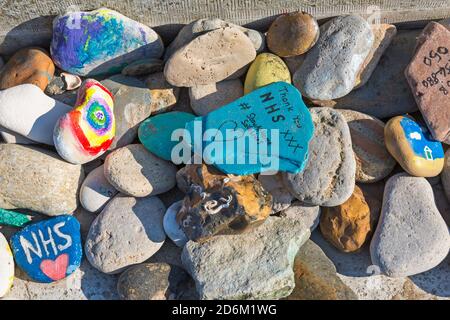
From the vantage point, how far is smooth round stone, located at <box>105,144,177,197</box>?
2529mm

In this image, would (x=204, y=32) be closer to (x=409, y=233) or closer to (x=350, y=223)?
(x=350, y=223)

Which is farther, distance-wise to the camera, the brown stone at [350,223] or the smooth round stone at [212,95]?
the smooth round stone at [212,95]

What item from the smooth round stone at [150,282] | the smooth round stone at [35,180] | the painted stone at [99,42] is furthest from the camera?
the painted stone at [99,42]

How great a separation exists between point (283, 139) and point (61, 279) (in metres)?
1.35

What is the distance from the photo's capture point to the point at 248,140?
242 cm

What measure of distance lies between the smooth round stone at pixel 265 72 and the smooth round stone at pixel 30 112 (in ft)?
3.19

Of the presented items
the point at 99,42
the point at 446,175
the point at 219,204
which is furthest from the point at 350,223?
the point at 99,42

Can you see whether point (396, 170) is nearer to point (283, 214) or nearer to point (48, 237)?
point (283, 214)

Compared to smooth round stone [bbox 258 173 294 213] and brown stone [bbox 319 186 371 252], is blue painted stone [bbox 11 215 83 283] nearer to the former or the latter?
smooth round stone [bbox 258 173 294 213]

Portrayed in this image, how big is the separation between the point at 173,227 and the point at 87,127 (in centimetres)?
64

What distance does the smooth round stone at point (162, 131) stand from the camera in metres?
2.59

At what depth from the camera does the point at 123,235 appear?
2533mm

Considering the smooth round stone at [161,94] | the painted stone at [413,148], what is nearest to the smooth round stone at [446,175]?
the painted stone at [413,148]

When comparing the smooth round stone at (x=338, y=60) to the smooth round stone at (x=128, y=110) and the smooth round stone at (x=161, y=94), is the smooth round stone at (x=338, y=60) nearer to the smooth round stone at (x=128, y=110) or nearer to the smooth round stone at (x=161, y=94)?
the smooth round stone at (x=161, y=94)
